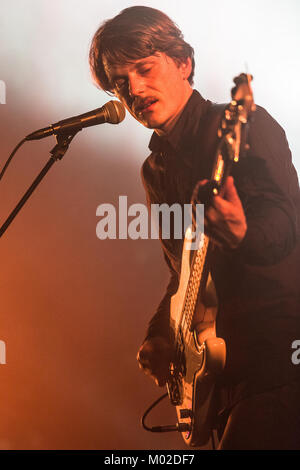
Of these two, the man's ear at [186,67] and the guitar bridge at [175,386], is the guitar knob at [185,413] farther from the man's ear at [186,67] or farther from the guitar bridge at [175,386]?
the man's ear at [186,67]

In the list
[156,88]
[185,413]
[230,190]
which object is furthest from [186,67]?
[185,413]

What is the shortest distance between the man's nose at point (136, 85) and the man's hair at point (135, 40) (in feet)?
0.16

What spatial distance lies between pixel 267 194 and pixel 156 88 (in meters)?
0.51

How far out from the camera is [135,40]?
1369mm

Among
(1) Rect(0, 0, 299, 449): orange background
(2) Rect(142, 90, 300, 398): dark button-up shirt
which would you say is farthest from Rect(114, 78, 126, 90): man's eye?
(2) Rect(142, 90, 300, 398): dark button-up shirt

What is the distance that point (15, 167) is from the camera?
65.2 inches

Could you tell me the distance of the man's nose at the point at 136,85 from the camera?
136 cm

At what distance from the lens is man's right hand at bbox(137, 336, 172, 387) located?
4.45 ft

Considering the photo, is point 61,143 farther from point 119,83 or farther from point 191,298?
point 191,298

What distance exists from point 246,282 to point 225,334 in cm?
13

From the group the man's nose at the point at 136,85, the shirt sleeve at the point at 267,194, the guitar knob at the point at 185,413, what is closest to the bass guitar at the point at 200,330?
the guitar knob at the point at 185,413

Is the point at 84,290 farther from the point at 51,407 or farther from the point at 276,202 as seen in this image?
the point at 276,202

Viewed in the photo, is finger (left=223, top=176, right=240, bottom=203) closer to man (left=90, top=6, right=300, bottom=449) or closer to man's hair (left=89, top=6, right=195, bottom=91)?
man (left=90, top=6, right=300, bottom=449)
